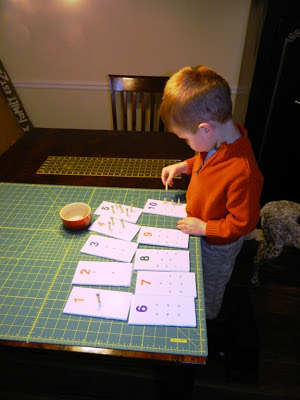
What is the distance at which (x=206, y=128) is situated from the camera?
90cm

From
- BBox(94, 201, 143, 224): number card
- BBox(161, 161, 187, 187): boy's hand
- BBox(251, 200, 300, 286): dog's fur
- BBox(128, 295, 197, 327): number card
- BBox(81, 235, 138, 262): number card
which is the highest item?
BBox(161, 161, 187, 187): boy's hand

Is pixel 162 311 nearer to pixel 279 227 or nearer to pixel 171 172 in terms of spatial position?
pixel 171 172

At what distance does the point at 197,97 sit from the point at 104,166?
2.72ft

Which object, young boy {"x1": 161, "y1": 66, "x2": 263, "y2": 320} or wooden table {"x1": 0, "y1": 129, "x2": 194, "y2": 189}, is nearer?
young boy {"x1": 161, "y1": 66, "x2": 263, "y2": 320}

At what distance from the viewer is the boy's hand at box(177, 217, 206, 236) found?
1077 mm

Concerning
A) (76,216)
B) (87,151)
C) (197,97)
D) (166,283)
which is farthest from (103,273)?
(87,151)

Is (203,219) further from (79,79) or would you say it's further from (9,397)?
(79,79)

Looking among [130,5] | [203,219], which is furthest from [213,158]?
[130,5]

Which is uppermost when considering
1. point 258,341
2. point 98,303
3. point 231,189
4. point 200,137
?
point 200,137

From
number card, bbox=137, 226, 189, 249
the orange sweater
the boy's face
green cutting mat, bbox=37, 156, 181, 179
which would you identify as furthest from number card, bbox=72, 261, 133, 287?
green cutting mat, bbox=37, 156, 181, 179

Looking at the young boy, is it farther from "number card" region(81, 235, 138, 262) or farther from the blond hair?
"number card" region(81, 235, 138, 262)

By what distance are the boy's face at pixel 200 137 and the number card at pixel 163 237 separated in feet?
1.11

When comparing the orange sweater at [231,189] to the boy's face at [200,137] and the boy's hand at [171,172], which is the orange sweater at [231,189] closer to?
the boy's face at [200,137]

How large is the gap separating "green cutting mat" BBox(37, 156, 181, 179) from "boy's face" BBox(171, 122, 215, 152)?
49cm
